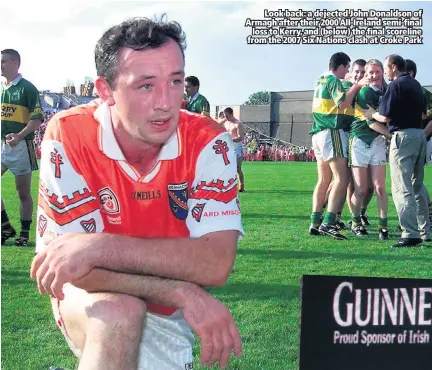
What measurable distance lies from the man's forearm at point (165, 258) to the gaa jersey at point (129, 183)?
6 cm

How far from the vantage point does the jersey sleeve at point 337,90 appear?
2713mm

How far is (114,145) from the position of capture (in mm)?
1072

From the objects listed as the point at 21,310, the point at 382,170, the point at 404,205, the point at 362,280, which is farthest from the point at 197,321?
the point at 382,170

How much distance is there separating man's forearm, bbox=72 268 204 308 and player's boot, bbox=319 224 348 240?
6.37 feet

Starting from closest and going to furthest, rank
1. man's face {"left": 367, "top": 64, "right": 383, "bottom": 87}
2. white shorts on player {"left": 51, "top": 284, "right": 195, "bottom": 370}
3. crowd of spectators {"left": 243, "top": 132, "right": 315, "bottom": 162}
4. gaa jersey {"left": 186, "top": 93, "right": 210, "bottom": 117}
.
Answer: white shorts on player {"left": 51, "top": 284, "right": 195, "bottom": 370}, gaa jersey {"left": 186, "top": 93, "right": 210, "bottom": 117}, man's face {"left": 367, "top": 64, "right": 383, "bottom": 87}, crowd of spectators {"left": 243, "top": 132, "right": 315, "bottom": 162}

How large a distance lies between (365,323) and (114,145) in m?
0.56

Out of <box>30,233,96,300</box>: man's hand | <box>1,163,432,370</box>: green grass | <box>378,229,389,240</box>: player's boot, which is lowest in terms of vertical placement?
<box>1,163,432,370</box>: green grass

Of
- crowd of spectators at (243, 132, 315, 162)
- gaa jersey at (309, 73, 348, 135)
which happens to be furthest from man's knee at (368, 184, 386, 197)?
crowd of spectators at (243, 132, 315, 162)

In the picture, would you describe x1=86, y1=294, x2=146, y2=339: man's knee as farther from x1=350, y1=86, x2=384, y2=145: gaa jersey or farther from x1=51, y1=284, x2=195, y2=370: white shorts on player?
x1=350, y1=86, x2=384, y2=145: gaa jersey

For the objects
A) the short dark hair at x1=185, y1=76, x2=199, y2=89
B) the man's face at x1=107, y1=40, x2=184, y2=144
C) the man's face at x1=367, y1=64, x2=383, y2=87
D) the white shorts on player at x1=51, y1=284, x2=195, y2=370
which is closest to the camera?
the man's face at x1=107, y1=40, x2=184, y2=144

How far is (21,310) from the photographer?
1779 mm

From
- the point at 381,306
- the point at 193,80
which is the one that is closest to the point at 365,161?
the point at 193,80

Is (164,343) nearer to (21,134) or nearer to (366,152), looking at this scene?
(21,134)

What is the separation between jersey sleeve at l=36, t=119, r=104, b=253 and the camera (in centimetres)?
103
